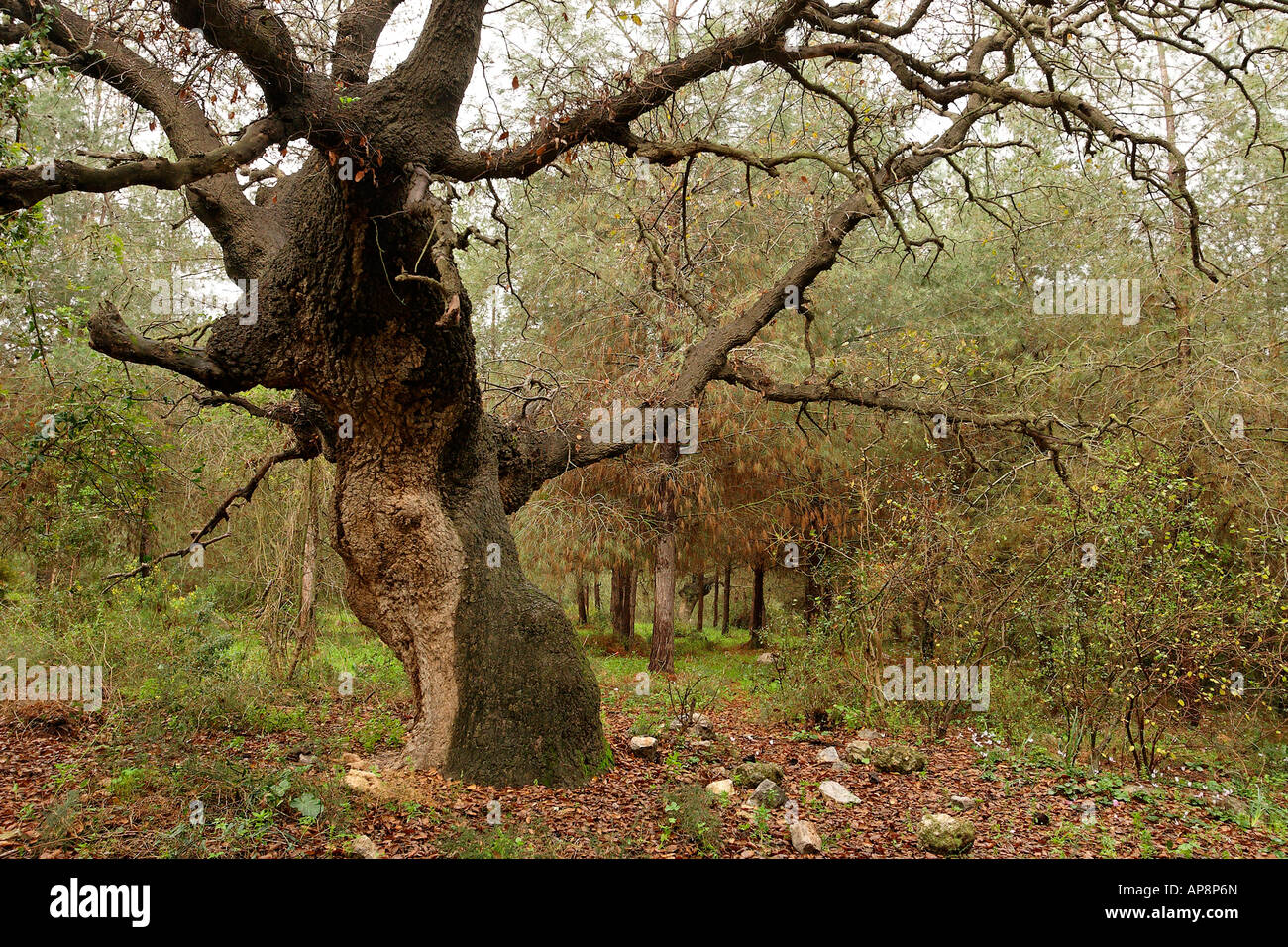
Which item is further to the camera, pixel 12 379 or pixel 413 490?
pixel 12 379

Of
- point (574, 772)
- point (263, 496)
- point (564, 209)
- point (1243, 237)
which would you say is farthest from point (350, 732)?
point (1243, 237)

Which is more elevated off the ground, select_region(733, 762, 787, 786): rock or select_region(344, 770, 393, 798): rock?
select_region(344, 770, 393, 798): rock

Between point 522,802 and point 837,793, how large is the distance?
2.15 metres

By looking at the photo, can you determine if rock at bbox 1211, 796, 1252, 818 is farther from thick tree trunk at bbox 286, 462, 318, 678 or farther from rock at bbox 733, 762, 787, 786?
thick tree trunk at bbox 286, 462, 318, 678

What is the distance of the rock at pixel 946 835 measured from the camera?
14.6 ft

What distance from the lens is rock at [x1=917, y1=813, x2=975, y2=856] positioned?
175 inches

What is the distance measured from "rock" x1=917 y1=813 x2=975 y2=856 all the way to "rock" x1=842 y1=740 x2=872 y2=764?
79.2 inches

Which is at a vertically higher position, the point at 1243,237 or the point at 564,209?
the point at 564,209

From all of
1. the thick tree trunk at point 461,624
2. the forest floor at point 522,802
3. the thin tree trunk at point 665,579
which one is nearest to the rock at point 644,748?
the forest floor at point 522,802

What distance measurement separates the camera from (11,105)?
150 inches

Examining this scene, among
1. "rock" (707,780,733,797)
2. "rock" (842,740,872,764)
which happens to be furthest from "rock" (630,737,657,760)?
"rock" (842,740,872,764)

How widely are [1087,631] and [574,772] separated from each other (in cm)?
457

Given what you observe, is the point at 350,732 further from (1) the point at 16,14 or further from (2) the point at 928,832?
(1) the point at 16,14

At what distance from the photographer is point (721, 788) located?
5.43 metres
